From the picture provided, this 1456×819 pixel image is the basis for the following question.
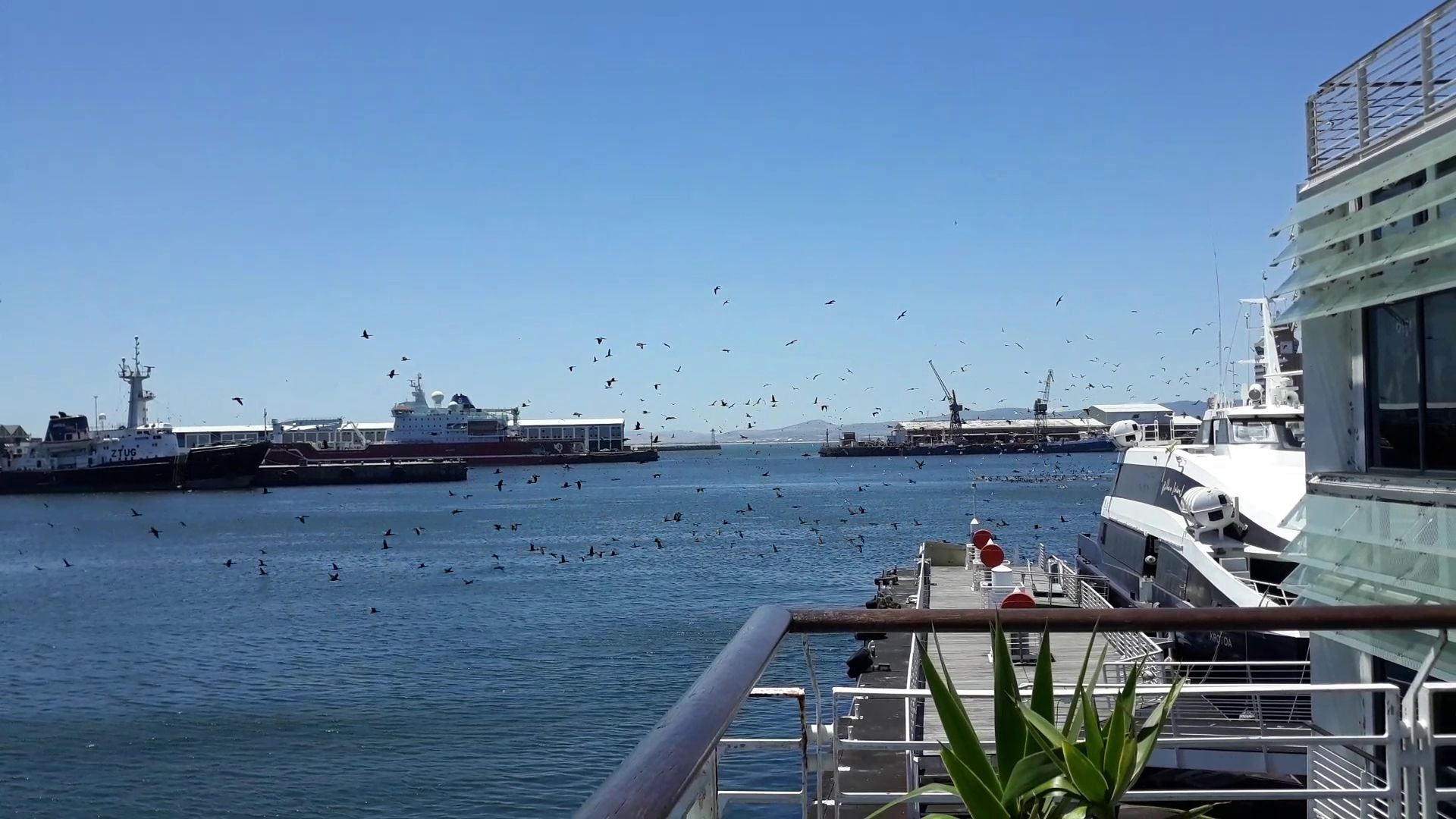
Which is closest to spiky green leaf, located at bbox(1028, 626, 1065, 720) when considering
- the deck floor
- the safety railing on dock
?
the safety railing on dock

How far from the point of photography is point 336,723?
21828 mm

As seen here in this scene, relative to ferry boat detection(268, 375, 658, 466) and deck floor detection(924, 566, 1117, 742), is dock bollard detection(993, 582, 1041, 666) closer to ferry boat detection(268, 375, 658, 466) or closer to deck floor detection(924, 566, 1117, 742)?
deck floor detection(924, 566, 1117, 742)

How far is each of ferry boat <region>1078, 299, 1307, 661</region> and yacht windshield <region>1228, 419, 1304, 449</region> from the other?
0.02 meters

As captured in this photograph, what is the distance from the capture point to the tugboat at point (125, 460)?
4267 inches

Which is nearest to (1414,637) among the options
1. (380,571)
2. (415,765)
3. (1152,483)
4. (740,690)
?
(740,690)

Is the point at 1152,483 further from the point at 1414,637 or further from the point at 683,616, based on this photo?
the point at 1414,637

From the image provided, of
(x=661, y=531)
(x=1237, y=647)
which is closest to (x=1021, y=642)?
(x=1237, y=647)

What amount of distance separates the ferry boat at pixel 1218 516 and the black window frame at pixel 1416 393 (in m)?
6.11

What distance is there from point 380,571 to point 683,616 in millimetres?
19804

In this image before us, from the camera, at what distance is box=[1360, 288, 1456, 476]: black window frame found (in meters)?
6.86

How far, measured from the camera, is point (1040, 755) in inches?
108

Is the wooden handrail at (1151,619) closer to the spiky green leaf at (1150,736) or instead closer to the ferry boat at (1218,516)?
the spiky green leaf at (1150,736)

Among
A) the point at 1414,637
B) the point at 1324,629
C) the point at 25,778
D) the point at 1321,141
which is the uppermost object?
the point at 1321,141

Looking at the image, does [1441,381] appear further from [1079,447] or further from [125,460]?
[1079,447]
